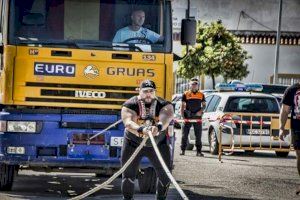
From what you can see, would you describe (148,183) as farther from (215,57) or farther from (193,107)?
(215,57)

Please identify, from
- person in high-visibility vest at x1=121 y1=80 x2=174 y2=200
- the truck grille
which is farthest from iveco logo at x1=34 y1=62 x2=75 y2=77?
person in high-visibility vest at x1=121 y1=80 x2=174 y2=200

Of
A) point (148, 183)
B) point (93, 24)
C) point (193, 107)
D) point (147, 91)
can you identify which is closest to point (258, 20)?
point (193, 107)

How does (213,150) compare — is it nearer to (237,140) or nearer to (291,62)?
(237,140)

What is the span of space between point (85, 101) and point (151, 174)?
5.45ft

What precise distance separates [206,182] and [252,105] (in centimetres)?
768

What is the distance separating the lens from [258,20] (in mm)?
58312

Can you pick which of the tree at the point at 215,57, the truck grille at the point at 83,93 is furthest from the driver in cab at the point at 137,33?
the tree at the point at 215,57

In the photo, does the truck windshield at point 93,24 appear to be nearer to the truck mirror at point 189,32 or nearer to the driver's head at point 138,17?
the driver's head at point 138,17

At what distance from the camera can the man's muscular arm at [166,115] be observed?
39.9ft

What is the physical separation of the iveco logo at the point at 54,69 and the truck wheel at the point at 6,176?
61.3 inches

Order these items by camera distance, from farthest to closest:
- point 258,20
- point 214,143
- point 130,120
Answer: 1. point 258,20
2. point 214,143
3. point 130,120

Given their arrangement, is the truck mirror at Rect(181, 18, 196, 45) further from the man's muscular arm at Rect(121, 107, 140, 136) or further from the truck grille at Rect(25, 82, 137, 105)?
the man's muscular arm at Rect(121, 107, 140, 136)

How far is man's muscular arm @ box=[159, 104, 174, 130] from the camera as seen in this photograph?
1216 centimetres

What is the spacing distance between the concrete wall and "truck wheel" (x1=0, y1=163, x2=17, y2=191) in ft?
137
